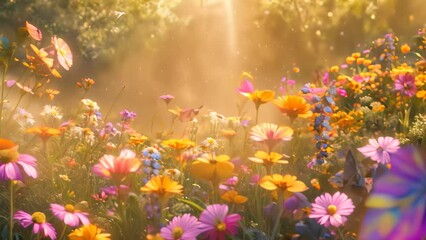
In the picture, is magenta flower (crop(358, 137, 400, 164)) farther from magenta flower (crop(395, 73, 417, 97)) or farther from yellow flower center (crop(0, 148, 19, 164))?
magenta flower (crop(395, 73, 417, 97))

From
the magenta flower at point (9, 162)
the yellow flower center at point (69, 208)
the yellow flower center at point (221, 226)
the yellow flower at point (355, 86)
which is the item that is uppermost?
the yellow flower at point (355, 86)

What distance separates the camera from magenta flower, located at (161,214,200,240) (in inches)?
54.2

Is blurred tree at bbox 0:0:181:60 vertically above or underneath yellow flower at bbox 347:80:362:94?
above

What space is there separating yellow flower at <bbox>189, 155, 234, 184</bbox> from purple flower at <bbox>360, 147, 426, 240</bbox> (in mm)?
450

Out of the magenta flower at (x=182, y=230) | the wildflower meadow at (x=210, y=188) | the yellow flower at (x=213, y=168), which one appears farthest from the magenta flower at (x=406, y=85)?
the magenta flower at (x=182, y=230)

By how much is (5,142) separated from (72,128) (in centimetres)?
134

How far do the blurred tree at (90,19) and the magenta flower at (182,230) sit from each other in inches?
241

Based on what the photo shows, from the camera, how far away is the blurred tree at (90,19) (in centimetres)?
782

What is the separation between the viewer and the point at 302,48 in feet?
30.3

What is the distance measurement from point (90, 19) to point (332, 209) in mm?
7366

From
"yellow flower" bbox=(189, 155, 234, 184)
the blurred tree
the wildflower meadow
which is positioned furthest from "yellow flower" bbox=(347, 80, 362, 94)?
the blurred tree

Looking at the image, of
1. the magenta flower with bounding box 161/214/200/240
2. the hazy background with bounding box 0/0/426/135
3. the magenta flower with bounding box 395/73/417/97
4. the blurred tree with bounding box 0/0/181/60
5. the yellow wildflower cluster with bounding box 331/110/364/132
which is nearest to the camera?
the magenta flower with bounding box 161/214/200/240

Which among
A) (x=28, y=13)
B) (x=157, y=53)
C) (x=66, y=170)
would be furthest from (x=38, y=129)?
(x=157, y=53)

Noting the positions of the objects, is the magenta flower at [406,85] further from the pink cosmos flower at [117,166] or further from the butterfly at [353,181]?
the pink cosmos flower at [117,166]
